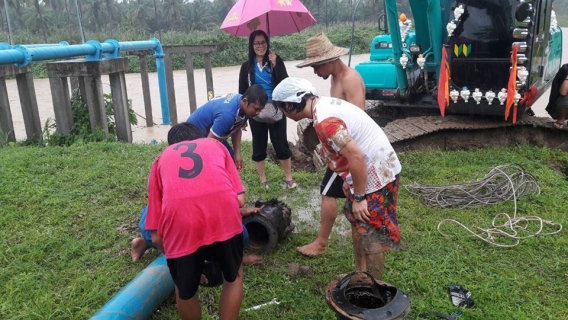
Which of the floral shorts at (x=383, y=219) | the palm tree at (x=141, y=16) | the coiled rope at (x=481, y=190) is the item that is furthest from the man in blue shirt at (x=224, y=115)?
the palm tree at (x=141, y=16)

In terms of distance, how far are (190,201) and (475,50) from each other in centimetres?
527

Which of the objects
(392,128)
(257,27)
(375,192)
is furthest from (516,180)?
(257,27)

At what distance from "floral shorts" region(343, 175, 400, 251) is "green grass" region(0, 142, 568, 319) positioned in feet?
1.94

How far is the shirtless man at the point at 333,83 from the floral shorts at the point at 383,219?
68cm

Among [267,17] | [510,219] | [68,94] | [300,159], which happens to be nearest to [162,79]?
[68,94]

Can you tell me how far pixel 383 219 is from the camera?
Answer: 117 inches

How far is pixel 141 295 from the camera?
2.99 m

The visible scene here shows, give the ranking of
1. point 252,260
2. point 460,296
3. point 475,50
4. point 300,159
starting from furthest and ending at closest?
1. point 300,159
2. point 475,50
3. point 252,260
4. point 460,296

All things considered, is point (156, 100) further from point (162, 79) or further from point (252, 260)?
point (252, 260)

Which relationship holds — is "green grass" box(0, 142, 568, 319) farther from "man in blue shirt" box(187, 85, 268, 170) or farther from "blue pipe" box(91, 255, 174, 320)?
"man in blue shirt" box(187, 85, 268, 170)

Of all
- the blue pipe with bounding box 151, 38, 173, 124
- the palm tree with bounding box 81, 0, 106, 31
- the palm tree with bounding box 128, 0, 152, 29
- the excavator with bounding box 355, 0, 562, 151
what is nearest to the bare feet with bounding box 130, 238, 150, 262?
the excavator with bounding box 355, 0, 562, 151

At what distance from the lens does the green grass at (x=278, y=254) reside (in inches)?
129

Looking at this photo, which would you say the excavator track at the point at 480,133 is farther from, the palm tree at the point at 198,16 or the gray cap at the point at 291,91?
the palm tree at the point at 198,16

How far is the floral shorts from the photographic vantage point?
9.70 ft
